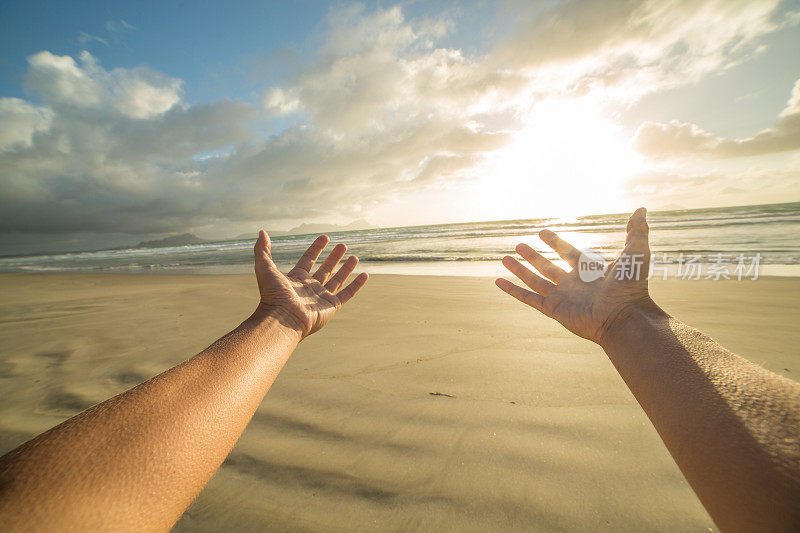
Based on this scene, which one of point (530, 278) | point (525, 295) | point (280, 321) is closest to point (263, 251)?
point (280, 321)

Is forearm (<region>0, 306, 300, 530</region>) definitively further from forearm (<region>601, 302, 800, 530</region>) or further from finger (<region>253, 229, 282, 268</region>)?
forearm (<region>601, 302, 800, 530</region>)

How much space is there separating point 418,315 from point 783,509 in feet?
11.5

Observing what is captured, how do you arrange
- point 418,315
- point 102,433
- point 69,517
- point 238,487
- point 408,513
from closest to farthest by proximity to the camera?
point 69,517 < point 102,433 < point 408,513 < point 238,487 < point 418,315

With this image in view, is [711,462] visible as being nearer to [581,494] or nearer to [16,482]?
[581,494]

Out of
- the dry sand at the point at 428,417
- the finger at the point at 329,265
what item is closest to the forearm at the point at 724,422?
the dry sand at the point at 428,417

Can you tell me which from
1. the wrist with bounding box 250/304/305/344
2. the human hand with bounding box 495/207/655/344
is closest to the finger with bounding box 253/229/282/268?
the wrist with bounding box 250/304/305/344

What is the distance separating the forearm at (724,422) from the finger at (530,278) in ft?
2.49

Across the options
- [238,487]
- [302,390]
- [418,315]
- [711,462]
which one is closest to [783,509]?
[711,462]

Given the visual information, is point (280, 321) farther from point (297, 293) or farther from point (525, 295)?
point (525, 295)

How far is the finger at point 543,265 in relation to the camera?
2.08m

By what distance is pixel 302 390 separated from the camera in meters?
2.31

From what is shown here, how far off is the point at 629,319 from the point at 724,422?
0.66m

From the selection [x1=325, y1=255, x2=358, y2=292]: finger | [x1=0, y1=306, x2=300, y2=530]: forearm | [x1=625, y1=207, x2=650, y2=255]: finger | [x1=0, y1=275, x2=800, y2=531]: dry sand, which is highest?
[x1=625, y1=207, x2=650, y2=255]: finger

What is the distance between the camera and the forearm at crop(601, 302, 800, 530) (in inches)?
28.5
